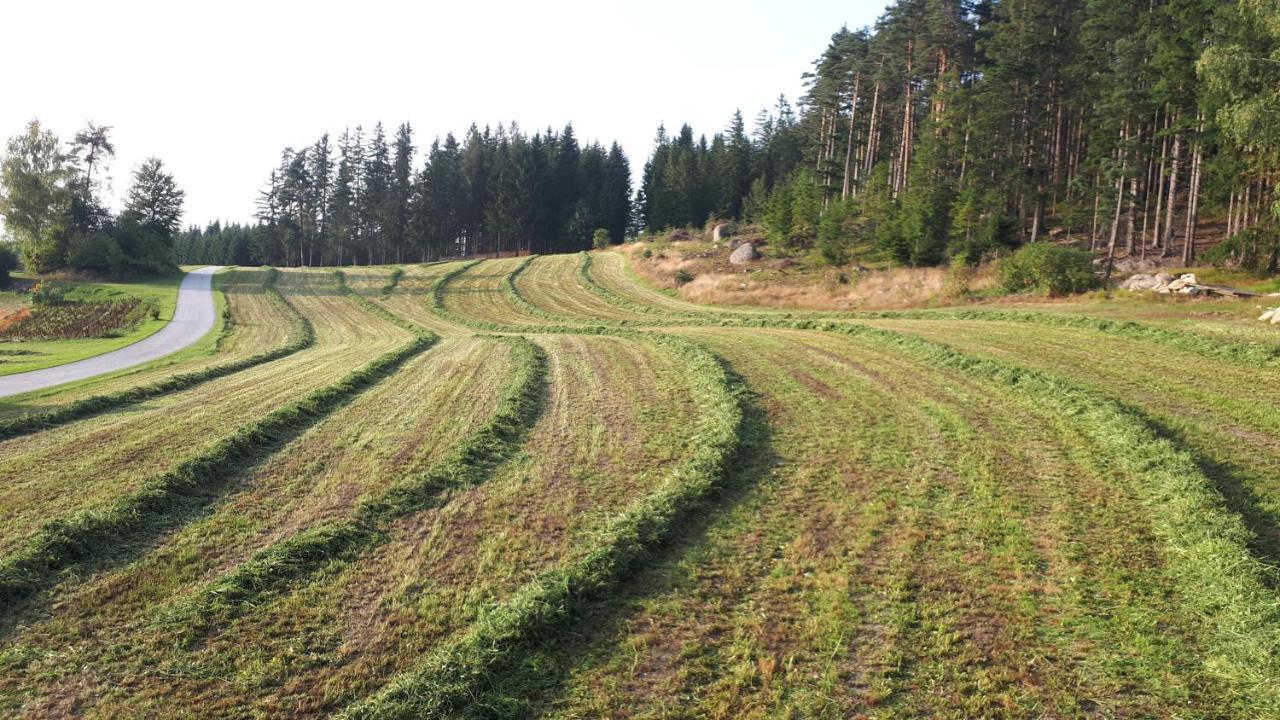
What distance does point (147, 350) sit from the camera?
28828 mm

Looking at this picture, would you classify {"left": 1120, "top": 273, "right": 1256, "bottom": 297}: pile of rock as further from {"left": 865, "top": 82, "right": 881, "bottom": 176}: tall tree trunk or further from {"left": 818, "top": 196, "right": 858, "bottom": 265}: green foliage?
{"left": 865, "top": 82, "right": 881, "bottom": 176}: tall tree trunk

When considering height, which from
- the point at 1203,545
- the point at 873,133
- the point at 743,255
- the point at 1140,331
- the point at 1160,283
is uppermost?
the point at 873,133

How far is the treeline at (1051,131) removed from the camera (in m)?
28.6

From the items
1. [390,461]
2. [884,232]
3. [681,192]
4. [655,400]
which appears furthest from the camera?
[681,192]

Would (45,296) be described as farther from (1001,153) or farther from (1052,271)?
(1001,153)

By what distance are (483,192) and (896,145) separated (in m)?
60.4

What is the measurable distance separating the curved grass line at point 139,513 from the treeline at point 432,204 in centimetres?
8376

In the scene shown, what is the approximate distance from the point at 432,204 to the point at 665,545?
94.2 metres

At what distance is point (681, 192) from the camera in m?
90.7

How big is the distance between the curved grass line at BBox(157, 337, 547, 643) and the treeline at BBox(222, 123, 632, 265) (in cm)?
8465

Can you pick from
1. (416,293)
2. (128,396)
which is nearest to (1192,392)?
(128,396)

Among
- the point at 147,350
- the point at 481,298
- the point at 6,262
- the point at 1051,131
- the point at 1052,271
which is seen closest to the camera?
the point at 147,350

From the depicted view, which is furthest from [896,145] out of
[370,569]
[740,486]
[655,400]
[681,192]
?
[370,569]

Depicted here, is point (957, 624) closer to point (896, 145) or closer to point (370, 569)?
point (370, 569)
